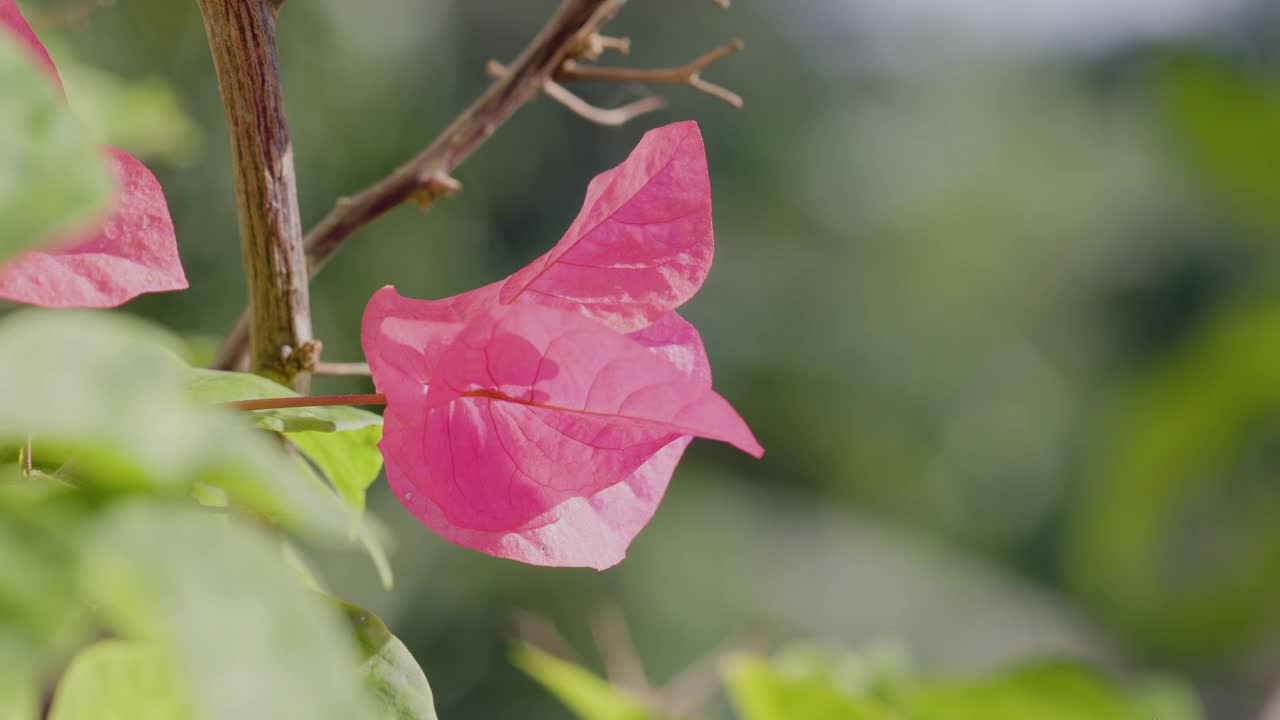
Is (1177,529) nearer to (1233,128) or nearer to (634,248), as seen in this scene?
(1233,128)

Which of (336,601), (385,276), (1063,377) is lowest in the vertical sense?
(1063,377)

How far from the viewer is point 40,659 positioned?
9 cm

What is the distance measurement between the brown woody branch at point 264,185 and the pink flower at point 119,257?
2 cm

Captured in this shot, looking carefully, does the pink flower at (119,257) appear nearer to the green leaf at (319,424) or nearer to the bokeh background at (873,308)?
the green leaf at (319,424)

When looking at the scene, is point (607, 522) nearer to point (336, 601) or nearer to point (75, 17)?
point (336, 601)

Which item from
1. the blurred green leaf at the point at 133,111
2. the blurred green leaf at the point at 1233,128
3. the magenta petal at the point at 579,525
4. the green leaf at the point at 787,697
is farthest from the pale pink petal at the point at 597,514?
the blurred green leaf at the point at 1233,128

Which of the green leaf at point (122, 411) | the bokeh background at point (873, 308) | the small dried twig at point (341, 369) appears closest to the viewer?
the green leaf at point (122, 411)

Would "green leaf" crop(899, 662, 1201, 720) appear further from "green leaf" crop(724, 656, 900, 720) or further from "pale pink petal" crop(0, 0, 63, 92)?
"pale pink petal" crop(0, 0, 63, 92)

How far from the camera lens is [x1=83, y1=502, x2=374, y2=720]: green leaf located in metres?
0.09

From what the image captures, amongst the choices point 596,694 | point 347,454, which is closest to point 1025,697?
point 596,694

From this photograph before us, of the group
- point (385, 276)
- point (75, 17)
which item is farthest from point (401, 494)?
point (385, 276)

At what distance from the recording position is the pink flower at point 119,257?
17 centimetres

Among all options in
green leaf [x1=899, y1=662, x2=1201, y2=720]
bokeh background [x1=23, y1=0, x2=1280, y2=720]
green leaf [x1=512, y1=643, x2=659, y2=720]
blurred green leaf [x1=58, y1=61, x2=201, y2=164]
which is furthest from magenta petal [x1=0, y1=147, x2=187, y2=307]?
bokeh background [x1=23, y1=0, x2=1280, y2=720]

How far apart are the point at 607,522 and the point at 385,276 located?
10.7ft
